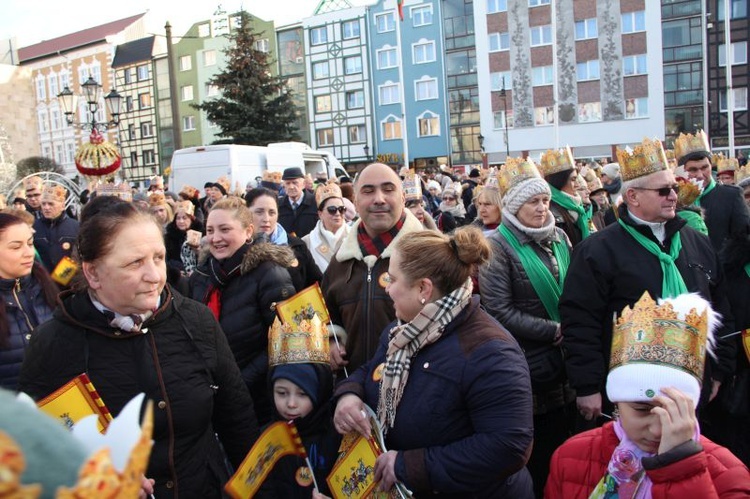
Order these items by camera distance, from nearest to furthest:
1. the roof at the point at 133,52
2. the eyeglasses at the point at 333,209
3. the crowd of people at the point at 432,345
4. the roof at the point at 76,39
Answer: the crowd of people at the point at 432,345, the eyeglasses at the point at 333,209, the roof at the point at 133,52, the roof at the point at 76,39

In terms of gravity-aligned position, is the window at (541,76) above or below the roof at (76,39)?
below

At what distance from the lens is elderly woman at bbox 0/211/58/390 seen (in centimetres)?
380

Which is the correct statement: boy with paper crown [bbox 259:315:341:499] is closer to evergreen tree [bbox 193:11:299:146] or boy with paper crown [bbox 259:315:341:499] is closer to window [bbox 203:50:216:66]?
evergreen tree [bbox 193:11:299:146]

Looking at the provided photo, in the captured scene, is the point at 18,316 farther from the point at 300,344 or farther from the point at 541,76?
the point at 541,76

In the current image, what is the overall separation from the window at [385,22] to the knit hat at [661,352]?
43009 millimetres

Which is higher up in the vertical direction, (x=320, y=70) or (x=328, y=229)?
(x=320, y=70)

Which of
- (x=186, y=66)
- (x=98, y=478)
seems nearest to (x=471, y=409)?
(x=98, y=478)

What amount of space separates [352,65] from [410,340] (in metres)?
43.7

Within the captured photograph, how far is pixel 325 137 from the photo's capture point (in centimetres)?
4578

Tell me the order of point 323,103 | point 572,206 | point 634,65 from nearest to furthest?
point 572,206
point 634,65
point 323,103

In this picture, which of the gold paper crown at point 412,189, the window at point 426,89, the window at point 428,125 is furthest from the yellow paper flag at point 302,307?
the window at point 426,89

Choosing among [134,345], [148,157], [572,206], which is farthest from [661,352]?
[148,157]

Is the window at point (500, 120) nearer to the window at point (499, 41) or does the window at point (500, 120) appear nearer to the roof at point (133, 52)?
the window at point (499, 41)

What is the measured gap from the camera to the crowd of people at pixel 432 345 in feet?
7.93
